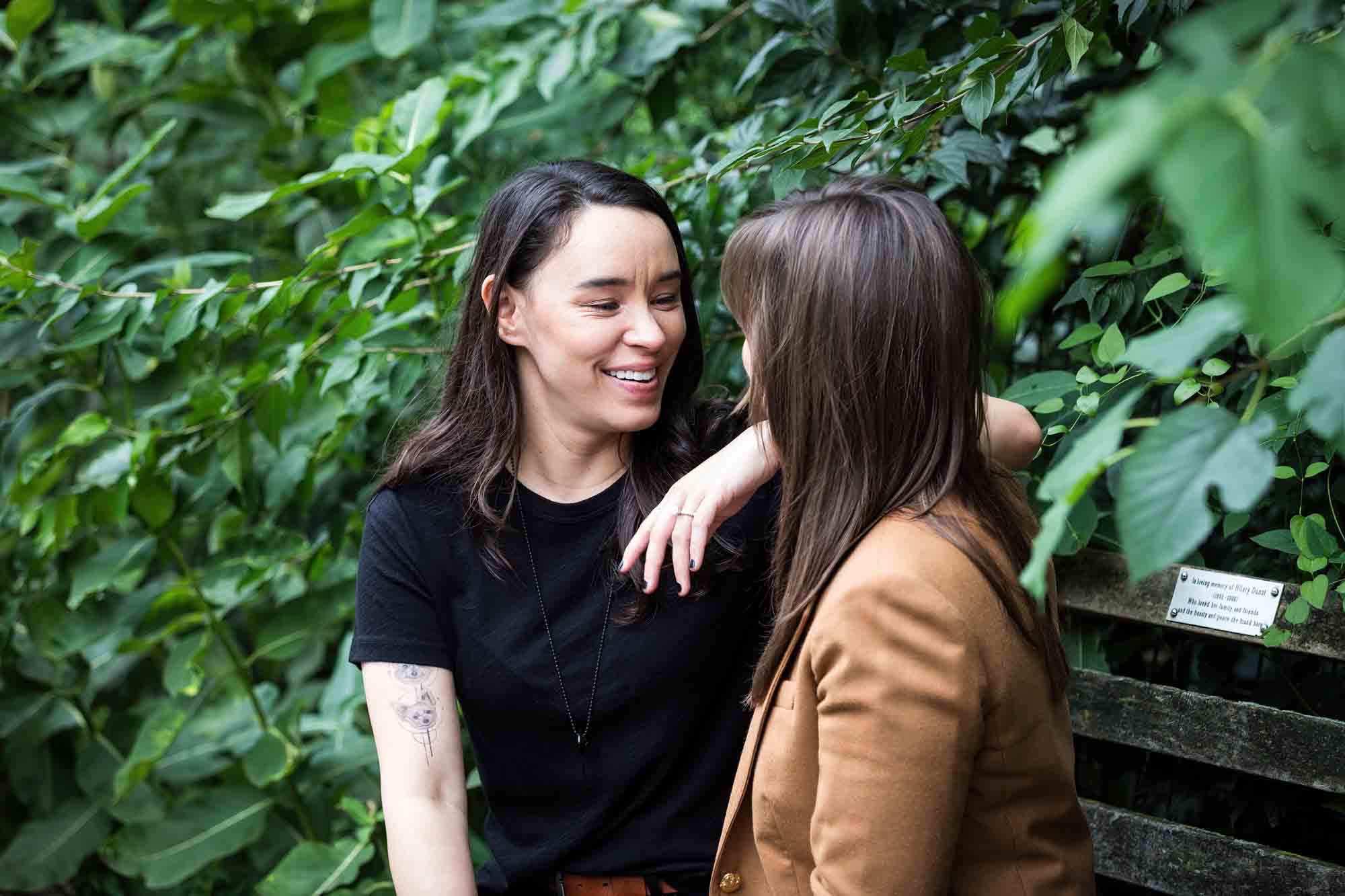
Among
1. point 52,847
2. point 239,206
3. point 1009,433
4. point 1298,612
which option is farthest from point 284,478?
point 1298,612

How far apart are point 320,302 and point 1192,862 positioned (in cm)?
197

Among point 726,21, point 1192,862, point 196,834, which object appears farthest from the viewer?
point 196,834

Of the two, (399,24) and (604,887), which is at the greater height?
(399,24)

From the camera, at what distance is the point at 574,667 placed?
170 centimetres

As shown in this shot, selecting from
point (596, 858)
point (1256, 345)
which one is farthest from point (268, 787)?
point (1256, 345)

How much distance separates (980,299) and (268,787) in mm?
2029

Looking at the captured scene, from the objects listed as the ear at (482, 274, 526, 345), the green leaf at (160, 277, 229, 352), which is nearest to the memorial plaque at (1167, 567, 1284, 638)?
the ear at (482, 274, 526, 345)

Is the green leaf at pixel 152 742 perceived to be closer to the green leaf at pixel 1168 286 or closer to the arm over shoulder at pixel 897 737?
the arm over shoulder at pixel 897 737

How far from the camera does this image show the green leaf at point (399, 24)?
2705mm

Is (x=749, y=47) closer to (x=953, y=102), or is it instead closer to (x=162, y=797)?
(x=953, y=102)

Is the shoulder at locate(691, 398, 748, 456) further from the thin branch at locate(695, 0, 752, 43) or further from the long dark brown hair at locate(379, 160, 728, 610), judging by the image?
the thin branch at locate(695, 0, 752, 43)

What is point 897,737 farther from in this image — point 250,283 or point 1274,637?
point 250,283

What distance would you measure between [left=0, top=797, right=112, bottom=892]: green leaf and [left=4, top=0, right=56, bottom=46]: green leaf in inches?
70.0

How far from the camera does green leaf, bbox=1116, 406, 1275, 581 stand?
64cm
